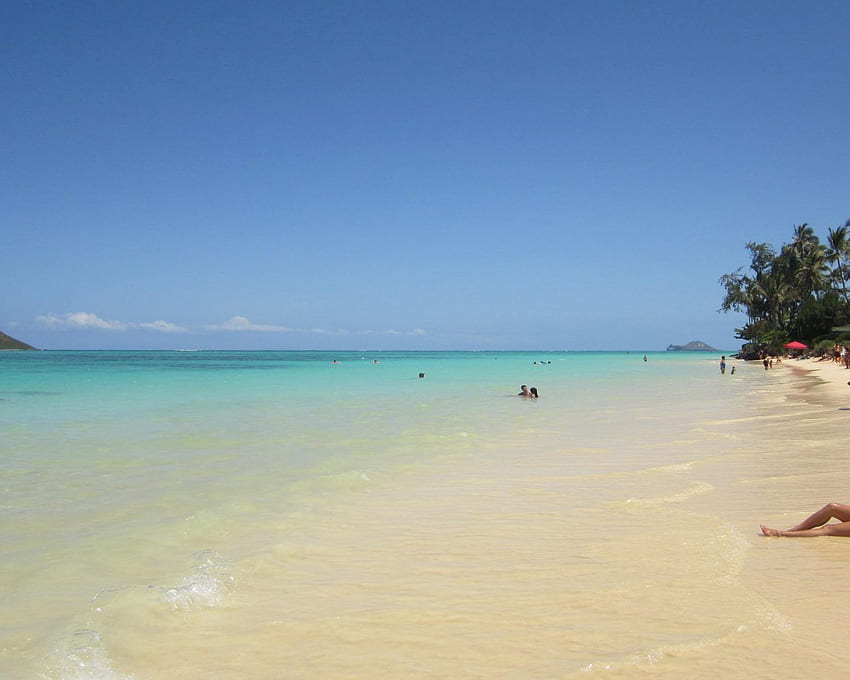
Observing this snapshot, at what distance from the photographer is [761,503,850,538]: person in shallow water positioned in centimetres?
519

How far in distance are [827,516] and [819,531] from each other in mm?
197

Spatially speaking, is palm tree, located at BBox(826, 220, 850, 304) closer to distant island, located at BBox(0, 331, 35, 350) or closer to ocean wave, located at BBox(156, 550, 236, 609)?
ocean wave, located at BBox(156, 550, 236, 609)

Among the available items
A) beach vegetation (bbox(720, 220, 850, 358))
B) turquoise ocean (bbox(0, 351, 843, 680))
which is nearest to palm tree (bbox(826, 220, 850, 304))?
beach vegetation (bbox(720, 220, 850, 358))

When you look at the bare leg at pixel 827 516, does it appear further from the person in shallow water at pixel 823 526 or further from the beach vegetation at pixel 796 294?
the beach vegetation at pixel 796 294

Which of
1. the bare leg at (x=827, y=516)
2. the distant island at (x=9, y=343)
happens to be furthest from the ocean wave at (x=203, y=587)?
the distant island at (x=9, y=343)

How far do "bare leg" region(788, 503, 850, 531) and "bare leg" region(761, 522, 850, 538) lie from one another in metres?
0.04

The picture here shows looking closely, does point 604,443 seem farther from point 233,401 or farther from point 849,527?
point 233,401

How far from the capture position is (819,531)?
520 cm

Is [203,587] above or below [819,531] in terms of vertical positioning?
below

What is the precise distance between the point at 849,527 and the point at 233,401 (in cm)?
1926

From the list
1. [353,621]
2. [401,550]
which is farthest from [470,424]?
[353,621]

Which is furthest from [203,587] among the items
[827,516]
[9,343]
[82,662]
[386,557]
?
[9,343]

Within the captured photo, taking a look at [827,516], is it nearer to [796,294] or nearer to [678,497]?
[678,497]

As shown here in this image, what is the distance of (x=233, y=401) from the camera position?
21359 mm
